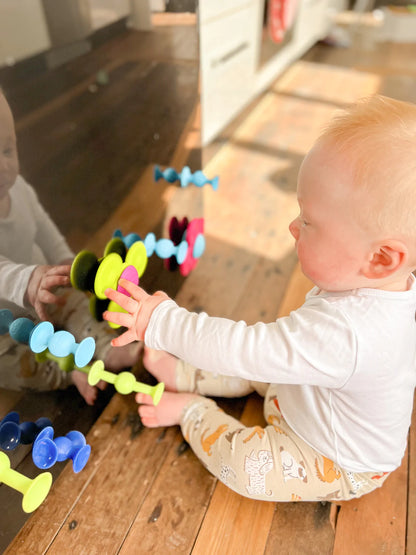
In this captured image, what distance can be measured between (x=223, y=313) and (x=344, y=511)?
481 mm

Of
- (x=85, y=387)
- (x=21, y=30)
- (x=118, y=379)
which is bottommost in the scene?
(x=85, y=387)

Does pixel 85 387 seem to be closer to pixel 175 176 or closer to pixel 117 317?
pixel 117 317

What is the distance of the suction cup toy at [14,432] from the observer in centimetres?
61

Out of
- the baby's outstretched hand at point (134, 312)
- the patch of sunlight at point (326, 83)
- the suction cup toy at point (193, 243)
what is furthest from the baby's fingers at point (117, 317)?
the patch of sunlight at point (326, 83)

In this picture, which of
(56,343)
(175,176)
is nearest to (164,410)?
(56,343)

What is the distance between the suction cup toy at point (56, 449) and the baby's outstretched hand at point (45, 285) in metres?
0.15

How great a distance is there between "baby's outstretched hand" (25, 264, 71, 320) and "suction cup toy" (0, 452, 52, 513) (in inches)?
7.2

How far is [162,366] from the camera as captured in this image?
2.93 ft

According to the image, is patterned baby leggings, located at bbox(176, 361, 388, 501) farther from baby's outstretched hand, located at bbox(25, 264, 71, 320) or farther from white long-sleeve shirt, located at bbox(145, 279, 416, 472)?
baby's outstretched hand, located at bbox(25, 264, 71, 320)

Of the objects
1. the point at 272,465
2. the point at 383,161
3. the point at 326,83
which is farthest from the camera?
the point at 326,83

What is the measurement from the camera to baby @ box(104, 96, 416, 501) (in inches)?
20.1

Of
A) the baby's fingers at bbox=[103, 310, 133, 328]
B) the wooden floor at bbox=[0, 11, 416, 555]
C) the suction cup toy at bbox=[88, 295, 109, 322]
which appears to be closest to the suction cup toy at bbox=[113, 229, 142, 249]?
the wooden floor at bbox=[0, 11, 416, 555]

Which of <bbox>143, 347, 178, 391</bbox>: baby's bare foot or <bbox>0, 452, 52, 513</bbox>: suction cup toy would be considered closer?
<bbox>0, 452, 52, 513</bbox>: suction cup toy

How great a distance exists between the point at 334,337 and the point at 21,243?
39 centimetres
